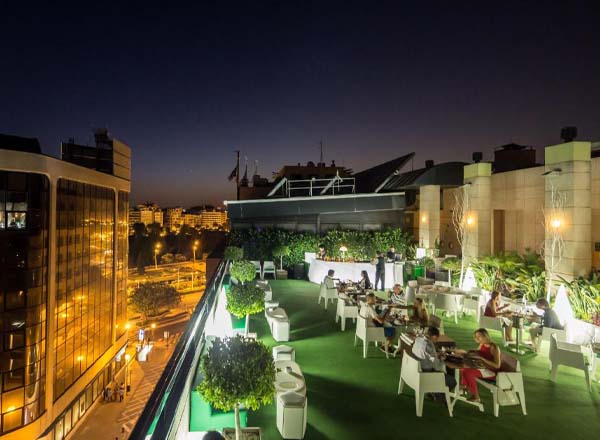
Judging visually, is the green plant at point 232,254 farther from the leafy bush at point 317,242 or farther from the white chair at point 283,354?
the white chair at point 283,354

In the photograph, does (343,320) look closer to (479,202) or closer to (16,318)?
(479,202)

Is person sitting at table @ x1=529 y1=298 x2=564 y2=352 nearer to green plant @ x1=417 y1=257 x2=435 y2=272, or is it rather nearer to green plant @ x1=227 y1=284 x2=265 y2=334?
green plant @ x1=227 y1=284 x2=265 y2=334

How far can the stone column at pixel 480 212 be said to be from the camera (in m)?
13.6

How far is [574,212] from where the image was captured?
9266 millimetres

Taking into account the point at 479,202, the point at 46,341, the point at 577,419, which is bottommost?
the point at 46,341

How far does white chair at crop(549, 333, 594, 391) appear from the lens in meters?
5.83

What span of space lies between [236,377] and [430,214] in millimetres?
15149

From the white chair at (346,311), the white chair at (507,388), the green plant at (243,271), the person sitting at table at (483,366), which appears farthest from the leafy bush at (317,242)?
the white chair at (507,388)

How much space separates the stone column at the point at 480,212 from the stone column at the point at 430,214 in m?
3.10

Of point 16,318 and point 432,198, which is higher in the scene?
point 432,198

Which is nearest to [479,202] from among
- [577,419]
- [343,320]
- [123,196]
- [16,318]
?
[343,320]

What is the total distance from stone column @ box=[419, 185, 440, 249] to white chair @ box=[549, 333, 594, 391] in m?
11.1

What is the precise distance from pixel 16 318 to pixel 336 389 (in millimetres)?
19236

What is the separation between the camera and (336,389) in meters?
5.74
